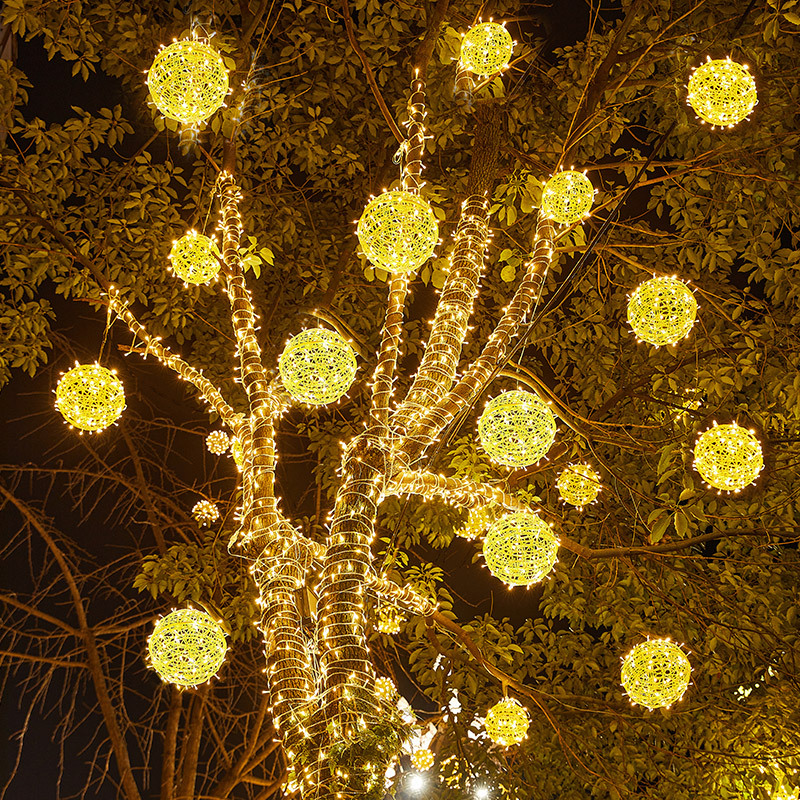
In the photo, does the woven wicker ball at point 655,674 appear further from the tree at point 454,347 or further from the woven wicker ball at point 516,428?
the woven wicker ball at point 516,428

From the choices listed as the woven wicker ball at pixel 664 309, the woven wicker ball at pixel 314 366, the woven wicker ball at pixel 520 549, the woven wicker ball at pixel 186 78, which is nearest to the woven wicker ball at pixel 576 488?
the woven wicker ball at pixel 664 309

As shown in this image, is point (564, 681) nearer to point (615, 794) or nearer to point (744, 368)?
point (615, 794)

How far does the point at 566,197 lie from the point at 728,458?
3.65 feet

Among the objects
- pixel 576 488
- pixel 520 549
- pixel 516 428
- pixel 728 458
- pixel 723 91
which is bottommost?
pixel 520 549

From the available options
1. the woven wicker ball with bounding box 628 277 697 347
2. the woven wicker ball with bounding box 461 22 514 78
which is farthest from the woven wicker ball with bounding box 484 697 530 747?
the woven wicker ball with bounding box 461 22 514 78

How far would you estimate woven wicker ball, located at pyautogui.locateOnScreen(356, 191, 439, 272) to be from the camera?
2.63 metres

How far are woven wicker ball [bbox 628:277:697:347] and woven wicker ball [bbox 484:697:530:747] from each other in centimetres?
172

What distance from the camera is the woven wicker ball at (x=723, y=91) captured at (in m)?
2.95

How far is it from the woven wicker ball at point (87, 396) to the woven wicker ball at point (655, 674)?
7.53 feet

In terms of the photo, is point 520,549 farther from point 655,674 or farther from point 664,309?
point 664,309

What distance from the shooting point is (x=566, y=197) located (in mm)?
3031

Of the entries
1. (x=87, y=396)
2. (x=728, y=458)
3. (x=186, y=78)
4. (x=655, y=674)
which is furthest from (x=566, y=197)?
(x=87, y=396)

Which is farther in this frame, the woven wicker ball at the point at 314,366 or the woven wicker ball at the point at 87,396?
the woven wicker ball at the point at 87,396

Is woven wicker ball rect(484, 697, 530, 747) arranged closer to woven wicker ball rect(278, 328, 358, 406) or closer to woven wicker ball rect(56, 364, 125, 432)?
woven wicker ball rect(278, 328, 358, 406)
